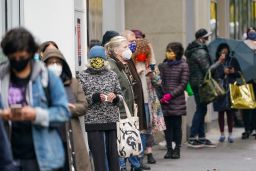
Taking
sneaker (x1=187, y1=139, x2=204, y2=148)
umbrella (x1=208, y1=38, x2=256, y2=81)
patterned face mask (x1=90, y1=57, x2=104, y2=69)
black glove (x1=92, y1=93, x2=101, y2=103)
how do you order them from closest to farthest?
black glove (x1=92, y1=93, x2=101, y2=103), patterned face mask (x1=90, y1=57, x2=104, y2=69), sneaker (x1=187, y1=139, x2=204, y2=148), umbrella (x1=208, y1=38, x2=256, y2=81)

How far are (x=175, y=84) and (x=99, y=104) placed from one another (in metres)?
3.26

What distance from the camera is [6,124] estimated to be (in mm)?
4949

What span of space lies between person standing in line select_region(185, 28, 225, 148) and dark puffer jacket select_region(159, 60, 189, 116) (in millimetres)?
1281

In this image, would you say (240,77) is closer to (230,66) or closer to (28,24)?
(230,66)

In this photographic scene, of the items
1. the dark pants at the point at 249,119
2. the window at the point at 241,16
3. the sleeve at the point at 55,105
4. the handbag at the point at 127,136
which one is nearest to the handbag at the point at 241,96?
the dark pants at the point at 249,119

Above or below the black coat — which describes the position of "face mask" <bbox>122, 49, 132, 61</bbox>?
above

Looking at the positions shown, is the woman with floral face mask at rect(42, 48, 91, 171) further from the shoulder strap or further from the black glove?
the shoulder strap

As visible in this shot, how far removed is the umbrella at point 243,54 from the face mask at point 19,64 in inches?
361

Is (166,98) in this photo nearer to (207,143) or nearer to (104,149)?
(207,143)

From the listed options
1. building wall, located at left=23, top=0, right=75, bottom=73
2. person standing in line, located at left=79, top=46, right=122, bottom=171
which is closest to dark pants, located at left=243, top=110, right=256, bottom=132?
building wall, located at left=23, top=0, right=75, bottom=73

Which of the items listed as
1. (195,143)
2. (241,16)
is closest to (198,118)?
(195,143)

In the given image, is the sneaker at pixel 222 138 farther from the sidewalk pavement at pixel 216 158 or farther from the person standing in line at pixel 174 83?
the person standing in line at pixel 174 83

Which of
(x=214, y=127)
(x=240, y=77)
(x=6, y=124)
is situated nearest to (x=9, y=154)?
(x=6, y=124)

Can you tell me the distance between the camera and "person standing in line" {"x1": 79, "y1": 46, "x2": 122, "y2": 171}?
8391 mm
